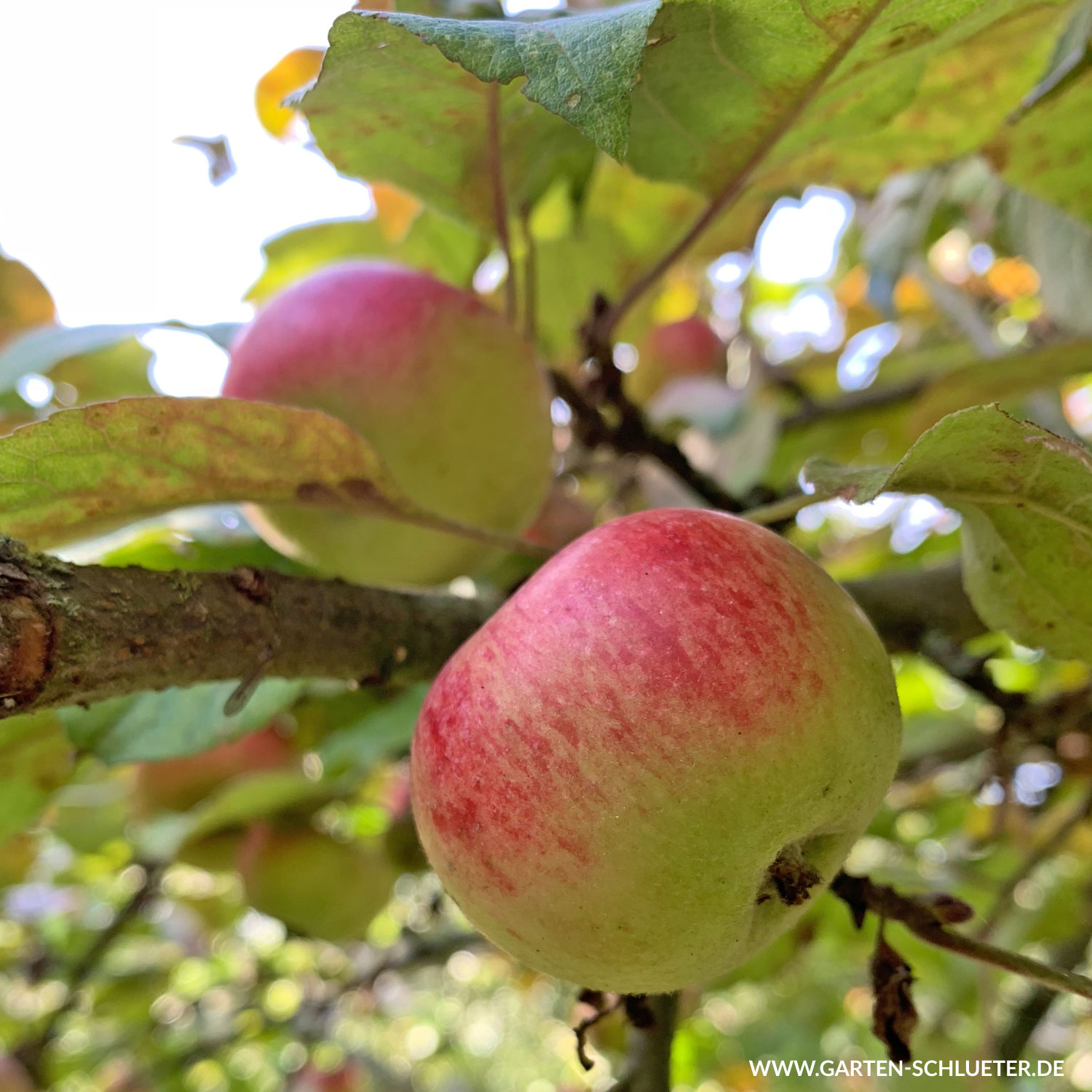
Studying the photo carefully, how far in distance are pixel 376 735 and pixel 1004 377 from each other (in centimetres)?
96

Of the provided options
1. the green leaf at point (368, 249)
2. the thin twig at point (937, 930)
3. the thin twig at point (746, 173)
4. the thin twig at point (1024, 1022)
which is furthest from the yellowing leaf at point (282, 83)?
the thin twig at point (1024, 1022)

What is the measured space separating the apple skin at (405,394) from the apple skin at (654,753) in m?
0.33

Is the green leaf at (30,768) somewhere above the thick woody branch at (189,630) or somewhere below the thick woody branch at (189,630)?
below

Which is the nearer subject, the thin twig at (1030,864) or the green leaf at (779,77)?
the green leaf at (779,77)

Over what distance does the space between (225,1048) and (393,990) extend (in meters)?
2.12

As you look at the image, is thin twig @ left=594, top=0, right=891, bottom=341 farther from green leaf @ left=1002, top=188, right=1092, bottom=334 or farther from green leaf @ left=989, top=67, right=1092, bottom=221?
green leaf @ left=1002, top=188, right=1092, bottom=334

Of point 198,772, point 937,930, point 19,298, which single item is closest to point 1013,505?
point 937,930

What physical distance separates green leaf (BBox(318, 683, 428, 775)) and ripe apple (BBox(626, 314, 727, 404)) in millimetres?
1206

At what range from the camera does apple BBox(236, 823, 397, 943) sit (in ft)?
5.22

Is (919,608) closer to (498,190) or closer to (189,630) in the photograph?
(498,190)

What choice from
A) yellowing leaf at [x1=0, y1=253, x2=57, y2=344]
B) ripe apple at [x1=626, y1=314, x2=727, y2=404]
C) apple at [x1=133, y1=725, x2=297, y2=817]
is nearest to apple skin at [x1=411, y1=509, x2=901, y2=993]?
apple at [x1=133, y1=725, x2=297, y2=817]

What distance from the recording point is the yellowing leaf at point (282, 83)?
55.1 inches

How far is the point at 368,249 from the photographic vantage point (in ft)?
5.46

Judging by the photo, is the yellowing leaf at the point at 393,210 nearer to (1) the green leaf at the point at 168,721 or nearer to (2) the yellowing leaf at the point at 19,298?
(2) the yellowing leaf at the point at 19,298
